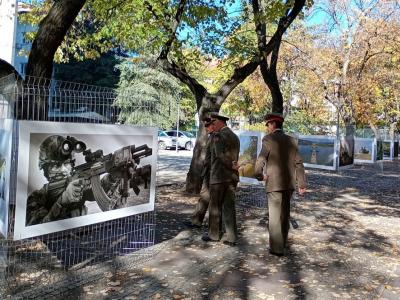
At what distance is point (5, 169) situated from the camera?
4.74 m

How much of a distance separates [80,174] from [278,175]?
2872 millimetres

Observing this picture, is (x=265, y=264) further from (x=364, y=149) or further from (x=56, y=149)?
(x=364, y=149)

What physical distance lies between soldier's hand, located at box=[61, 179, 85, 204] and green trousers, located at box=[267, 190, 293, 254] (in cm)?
278

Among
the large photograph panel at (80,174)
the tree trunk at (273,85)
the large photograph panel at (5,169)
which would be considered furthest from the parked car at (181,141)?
the large photograph panel at (5,169)

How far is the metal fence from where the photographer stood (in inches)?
199

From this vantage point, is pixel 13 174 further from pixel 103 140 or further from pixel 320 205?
pixel 320 205

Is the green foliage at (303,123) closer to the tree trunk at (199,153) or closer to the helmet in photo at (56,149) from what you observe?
the tree trunk at (199,153)

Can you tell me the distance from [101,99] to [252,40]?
8.70 m

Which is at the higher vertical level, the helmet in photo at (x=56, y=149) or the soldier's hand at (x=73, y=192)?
the helmet in photo at (x=56, y=149)

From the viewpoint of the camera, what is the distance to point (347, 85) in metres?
28.1

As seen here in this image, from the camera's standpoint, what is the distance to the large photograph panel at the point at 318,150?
22969 mm

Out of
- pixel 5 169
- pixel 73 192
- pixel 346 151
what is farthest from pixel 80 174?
pixel 346 151

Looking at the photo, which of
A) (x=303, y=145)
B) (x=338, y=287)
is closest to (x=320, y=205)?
(x=338, y=287)

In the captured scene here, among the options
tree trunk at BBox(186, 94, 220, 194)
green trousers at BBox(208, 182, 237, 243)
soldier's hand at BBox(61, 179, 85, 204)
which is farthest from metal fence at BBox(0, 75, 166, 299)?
tree trunk at BBox(186, 94, 220, 194)
